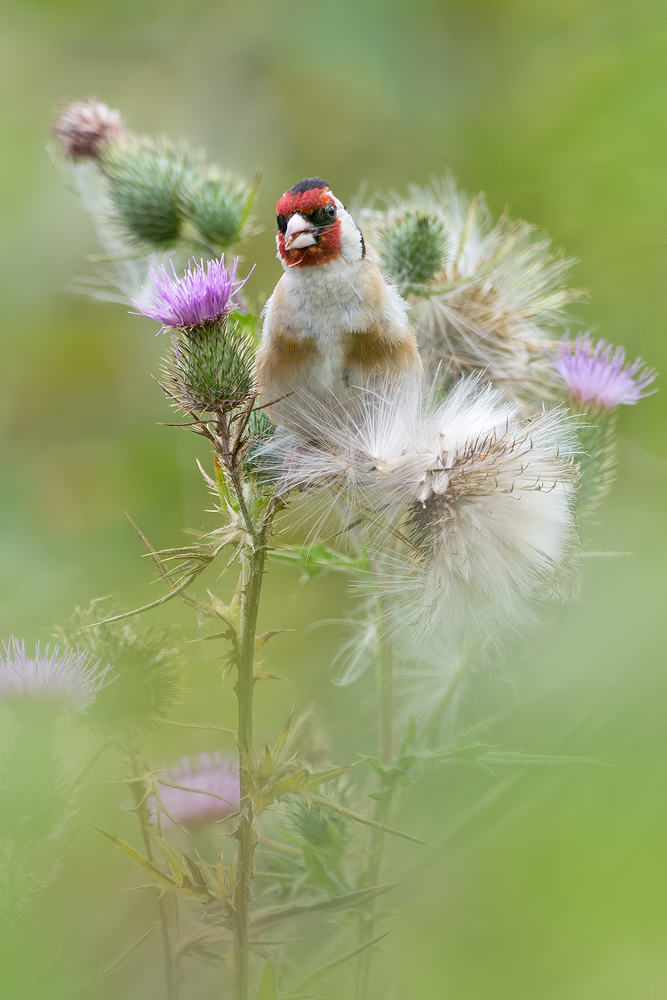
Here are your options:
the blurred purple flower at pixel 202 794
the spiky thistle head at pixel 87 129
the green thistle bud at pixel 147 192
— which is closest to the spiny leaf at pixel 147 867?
the blurred purple flower at pixel 202 794

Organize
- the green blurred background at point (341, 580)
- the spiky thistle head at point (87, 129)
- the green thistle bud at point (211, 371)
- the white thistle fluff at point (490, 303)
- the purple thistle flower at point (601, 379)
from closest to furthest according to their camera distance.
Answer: the green blurred background at point (341, 580), the green thistle bud at point (211, 371), the purple thistle flower at point (601, 379), the white thistle fluff at point (490, 303), the spiky thistle head at point (87, 129)

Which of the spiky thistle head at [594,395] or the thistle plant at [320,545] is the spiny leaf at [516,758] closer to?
the thistle plant at [320,545]

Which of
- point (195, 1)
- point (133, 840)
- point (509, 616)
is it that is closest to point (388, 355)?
point (509, 616)

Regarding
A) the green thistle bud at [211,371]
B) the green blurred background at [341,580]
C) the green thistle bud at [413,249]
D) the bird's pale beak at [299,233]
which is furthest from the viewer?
the green thistle bud at [413,249]

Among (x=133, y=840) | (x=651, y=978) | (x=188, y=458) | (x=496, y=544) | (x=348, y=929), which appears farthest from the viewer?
(x=188, y=458)

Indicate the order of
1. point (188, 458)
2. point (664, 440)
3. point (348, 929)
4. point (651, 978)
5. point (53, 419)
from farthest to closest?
point (53, 419) → point (188, 458) → point (664, 440) → point (348, 929) → point (651, 978)

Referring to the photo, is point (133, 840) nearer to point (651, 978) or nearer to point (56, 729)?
point (56, 729)
